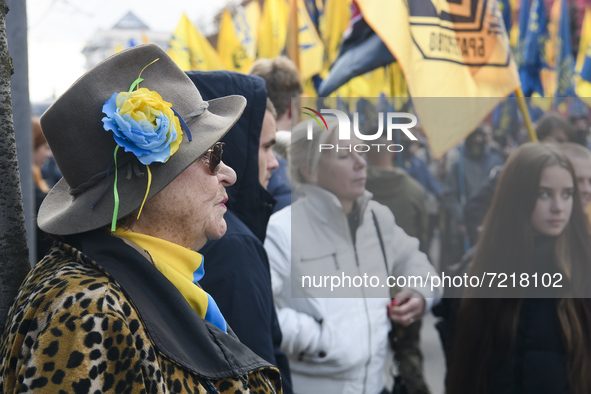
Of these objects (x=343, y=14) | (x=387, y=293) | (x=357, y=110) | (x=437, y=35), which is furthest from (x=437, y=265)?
(x=343, y=14)

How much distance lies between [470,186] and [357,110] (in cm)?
68

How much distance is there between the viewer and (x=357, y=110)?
2.85 metres

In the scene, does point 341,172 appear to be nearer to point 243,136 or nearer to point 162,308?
point 243,136

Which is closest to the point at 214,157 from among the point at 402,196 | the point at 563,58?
the point at 402,196

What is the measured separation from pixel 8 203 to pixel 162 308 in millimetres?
599

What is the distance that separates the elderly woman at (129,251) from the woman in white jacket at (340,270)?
3.87ft

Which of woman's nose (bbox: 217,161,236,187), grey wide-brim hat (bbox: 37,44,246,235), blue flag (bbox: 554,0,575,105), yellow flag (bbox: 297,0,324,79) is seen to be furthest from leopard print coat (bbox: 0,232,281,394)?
blue flag (bbox: 554,0,575,105)

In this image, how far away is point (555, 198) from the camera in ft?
8.90

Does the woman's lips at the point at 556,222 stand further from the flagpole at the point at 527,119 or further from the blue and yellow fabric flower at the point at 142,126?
the blue and yellow fabric flower at the point at 142,126

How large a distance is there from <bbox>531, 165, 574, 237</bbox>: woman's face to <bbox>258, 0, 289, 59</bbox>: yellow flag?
5790 mm

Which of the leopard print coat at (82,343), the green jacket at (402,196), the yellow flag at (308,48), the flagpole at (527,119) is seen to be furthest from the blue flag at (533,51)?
the leopard print coat at (82,343)

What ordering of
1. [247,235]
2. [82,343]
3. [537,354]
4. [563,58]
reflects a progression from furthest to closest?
[563,58]
[537,354]
[247,235]
[82,343]

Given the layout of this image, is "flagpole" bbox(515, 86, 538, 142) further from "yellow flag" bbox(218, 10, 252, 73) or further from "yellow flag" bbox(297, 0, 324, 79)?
"yellow flag" bbox(218, 10, 252, 73)

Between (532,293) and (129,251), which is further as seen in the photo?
(532,293)
